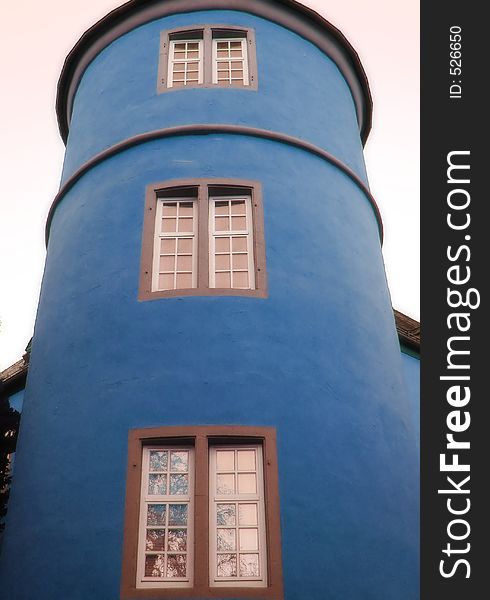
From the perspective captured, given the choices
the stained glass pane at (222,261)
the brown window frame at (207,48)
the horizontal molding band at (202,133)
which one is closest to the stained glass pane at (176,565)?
the stained glass pane at (222,261)

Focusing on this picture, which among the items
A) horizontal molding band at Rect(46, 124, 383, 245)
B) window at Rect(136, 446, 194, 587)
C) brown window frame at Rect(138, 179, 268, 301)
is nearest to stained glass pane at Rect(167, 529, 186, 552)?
window at Rect(136, 446, 194, 587)

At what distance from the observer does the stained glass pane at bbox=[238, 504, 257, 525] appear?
728 centimetres

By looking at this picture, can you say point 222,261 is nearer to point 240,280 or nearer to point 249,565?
point 240,280

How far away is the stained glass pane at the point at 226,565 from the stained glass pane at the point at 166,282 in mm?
3518

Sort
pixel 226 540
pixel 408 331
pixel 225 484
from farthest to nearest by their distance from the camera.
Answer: pixel 408 331 < pixel 225 484 < pixel 226 540

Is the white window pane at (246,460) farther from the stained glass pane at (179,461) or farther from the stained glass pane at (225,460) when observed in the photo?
the stained glass pane at (179,461)

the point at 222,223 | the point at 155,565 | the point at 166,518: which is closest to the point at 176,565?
the point at 155,565

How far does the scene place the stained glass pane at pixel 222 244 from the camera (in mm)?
9164

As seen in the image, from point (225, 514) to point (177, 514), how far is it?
1.75 feet

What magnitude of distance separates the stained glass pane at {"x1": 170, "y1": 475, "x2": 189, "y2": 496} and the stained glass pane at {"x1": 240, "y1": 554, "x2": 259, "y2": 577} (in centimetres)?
95

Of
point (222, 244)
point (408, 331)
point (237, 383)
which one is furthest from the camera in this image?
point (408, 331)

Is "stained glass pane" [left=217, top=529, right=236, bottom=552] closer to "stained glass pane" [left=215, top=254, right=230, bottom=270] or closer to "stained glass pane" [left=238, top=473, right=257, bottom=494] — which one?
"stained glass pane" [left=238, top=473, right=257, bottom=494]

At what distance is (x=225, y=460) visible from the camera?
7.57m

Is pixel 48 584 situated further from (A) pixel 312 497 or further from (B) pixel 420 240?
(B) pixel 420 240
